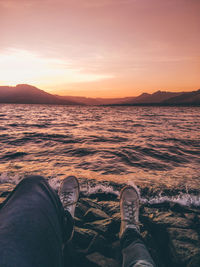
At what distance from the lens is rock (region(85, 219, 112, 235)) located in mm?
2295

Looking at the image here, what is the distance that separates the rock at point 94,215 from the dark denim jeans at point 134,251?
2.04 ft

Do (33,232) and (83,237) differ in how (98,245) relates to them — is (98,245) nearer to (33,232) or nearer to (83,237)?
(83,237)

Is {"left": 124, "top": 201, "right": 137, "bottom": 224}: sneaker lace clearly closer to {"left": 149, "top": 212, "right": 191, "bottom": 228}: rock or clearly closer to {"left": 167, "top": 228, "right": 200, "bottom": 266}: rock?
{"left": 149, "top": 212, "right": 191, "bottom": 228}: rock

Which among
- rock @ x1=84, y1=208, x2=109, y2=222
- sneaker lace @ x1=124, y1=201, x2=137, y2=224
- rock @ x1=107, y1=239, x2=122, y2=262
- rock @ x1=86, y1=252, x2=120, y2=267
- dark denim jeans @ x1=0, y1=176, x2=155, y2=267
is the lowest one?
rock @ x1=107, y1=239, x2=122, y2=262

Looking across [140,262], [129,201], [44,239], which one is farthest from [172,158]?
[44,239]

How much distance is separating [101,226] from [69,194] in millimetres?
935

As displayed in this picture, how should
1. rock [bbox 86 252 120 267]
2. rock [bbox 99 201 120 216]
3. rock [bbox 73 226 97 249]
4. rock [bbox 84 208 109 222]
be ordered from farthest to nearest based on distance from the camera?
rock [bbox 99 201 120 216], rock [bbox 84 208 109 222], rock [bbox 73 226 97 249], rock [bbox 86 252 120 267]

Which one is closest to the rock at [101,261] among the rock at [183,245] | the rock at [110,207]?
the rock at [183,245]

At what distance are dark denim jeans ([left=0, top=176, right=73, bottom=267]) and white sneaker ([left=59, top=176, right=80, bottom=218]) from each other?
49.2 inches

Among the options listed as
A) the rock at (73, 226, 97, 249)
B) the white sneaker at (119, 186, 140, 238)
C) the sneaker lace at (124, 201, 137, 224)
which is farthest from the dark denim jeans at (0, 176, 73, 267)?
the sneaker lace at (124, 201, 137, 224)

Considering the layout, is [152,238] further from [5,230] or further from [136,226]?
[5,230]

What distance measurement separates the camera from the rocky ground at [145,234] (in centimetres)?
187

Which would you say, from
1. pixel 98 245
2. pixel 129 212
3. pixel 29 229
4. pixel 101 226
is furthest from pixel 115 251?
pixel 29 229

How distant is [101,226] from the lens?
2.37m
